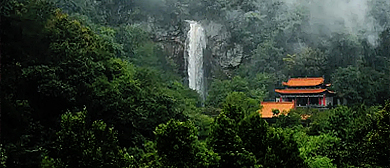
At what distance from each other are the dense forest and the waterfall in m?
1.02

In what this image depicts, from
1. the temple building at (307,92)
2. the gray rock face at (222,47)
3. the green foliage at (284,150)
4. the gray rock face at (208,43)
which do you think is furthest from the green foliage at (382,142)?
the gray rock face at (222,47)

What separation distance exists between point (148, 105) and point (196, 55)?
97.4ft

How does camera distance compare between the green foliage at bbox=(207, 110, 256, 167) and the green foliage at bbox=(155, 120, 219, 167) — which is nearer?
the green foliage at bbox=(155, 120, 219, 167)

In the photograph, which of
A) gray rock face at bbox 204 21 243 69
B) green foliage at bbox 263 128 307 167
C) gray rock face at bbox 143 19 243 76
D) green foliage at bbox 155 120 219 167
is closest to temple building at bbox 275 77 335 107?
gray rock face at bbox 204 21 243 69

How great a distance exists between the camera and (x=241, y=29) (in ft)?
173

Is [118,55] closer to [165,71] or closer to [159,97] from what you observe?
[165,71]

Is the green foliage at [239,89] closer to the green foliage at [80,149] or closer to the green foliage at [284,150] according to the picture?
the green foliage at [284,150]

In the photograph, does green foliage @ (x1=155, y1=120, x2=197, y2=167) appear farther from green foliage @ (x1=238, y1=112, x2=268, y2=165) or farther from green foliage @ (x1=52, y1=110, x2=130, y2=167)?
green foliage @ (x1=238, y1=112, x2=268, y2=165)

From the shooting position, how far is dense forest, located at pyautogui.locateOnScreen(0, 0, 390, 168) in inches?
486

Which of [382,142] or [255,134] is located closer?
[255,134]

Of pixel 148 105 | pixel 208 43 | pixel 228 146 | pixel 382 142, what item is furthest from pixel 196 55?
pixel 228 146

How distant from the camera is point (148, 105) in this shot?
21.9 metres

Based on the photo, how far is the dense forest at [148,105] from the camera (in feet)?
40.5

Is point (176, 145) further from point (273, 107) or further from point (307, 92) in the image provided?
point (307, 92)
